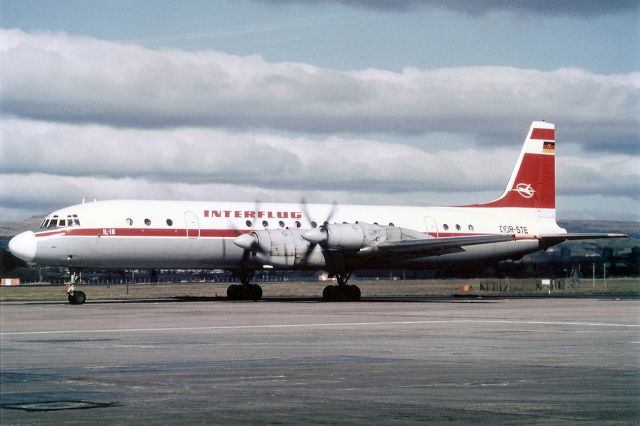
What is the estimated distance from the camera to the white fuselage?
44.4m

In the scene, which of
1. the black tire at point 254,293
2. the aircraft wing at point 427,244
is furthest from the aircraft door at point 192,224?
the aircraft wing at point 427,244

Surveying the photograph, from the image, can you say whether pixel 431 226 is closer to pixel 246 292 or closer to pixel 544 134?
pixel 246 292

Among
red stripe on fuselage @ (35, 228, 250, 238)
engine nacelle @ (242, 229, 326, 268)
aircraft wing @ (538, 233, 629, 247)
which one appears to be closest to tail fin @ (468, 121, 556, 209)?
aircraft wing @ (538, 233, 629, 247)

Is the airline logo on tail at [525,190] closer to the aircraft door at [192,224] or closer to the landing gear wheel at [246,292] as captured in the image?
the landing gear wheel at [246,292]

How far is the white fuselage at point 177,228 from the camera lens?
44438mm

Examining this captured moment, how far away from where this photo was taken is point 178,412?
11.6 m

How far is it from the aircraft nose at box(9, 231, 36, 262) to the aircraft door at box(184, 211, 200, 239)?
701 centimetres

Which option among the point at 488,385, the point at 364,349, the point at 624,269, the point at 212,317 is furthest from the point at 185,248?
the point at 624,269

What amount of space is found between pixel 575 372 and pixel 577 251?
199 feet

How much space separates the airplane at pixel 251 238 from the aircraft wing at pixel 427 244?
49mm

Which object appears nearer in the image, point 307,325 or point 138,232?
point 307,325

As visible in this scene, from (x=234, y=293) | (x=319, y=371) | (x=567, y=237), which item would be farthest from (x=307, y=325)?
(x=567, y=237)

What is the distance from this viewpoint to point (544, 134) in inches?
2336

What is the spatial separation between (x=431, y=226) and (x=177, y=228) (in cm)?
1462
